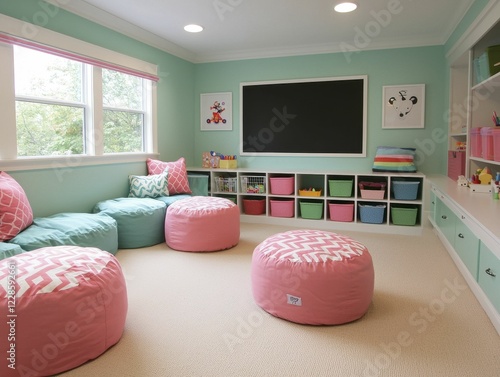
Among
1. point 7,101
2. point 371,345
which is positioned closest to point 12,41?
point 7,101

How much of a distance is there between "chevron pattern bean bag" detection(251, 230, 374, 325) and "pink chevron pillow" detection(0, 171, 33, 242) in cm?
164

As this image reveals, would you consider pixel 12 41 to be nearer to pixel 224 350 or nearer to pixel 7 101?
pixel 7 101

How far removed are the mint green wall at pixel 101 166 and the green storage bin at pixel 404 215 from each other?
2.83 metres

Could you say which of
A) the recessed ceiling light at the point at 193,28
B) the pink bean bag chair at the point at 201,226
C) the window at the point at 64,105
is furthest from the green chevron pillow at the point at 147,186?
the recessed ceiling light at the point at 193,28

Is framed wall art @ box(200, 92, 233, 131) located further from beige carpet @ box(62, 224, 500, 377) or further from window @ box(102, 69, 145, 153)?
beige carpet @ box(62, 224, 500, 377)

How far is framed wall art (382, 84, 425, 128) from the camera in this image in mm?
4613

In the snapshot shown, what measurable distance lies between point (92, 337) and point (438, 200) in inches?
129

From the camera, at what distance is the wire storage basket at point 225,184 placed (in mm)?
5129

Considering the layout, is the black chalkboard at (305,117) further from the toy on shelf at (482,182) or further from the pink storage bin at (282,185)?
the toy on shelf at (482,182)

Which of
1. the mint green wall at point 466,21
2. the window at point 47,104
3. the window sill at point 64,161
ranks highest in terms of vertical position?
the mint green wall at point 466,21

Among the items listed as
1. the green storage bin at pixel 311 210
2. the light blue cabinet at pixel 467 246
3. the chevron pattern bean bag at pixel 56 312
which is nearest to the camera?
the chevron pattern bean bag at pixel 56 312

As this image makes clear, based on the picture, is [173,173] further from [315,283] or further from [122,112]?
[315,283]

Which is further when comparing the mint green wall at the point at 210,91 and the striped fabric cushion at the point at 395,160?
the striped fabric cushion at the point at 395,160

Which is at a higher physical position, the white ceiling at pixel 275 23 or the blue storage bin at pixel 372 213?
the white ceiling at pixel 275 23
